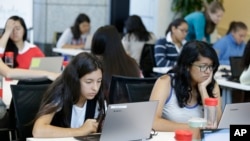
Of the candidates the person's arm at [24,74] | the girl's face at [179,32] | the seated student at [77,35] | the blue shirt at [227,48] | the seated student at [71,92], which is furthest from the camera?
the seated student at [77,35]

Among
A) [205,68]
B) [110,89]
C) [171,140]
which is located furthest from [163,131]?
[110,89]

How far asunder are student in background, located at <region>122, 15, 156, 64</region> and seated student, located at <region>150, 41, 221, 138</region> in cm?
392

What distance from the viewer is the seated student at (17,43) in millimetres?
5312

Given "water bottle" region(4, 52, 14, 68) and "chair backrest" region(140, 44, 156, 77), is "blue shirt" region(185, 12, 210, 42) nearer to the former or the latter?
"chair backrest" region(140, 44, 156, 77)

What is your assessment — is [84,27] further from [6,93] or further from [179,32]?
[6,93]

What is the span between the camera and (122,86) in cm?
406

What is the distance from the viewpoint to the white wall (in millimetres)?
9109

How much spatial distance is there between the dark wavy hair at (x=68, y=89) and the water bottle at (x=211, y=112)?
0.68 m

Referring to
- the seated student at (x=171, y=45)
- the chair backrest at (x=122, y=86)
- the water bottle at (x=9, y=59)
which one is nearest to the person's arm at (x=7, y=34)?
the water bottle at (x=9, y=59)

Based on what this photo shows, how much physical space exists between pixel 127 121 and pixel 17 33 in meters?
3.04

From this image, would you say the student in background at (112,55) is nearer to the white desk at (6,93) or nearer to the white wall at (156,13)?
the white desk at (6,93)

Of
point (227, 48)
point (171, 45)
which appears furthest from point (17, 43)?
point (227, 48)

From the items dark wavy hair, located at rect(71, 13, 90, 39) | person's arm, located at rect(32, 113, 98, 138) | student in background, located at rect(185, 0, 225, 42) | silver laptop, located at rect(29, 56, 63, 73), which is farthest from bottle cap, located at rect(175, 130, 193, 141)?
dark wavy hair, located at rect(71, 13, 90, 39)

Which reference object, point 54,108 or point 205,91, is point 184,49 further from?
point 54,108
